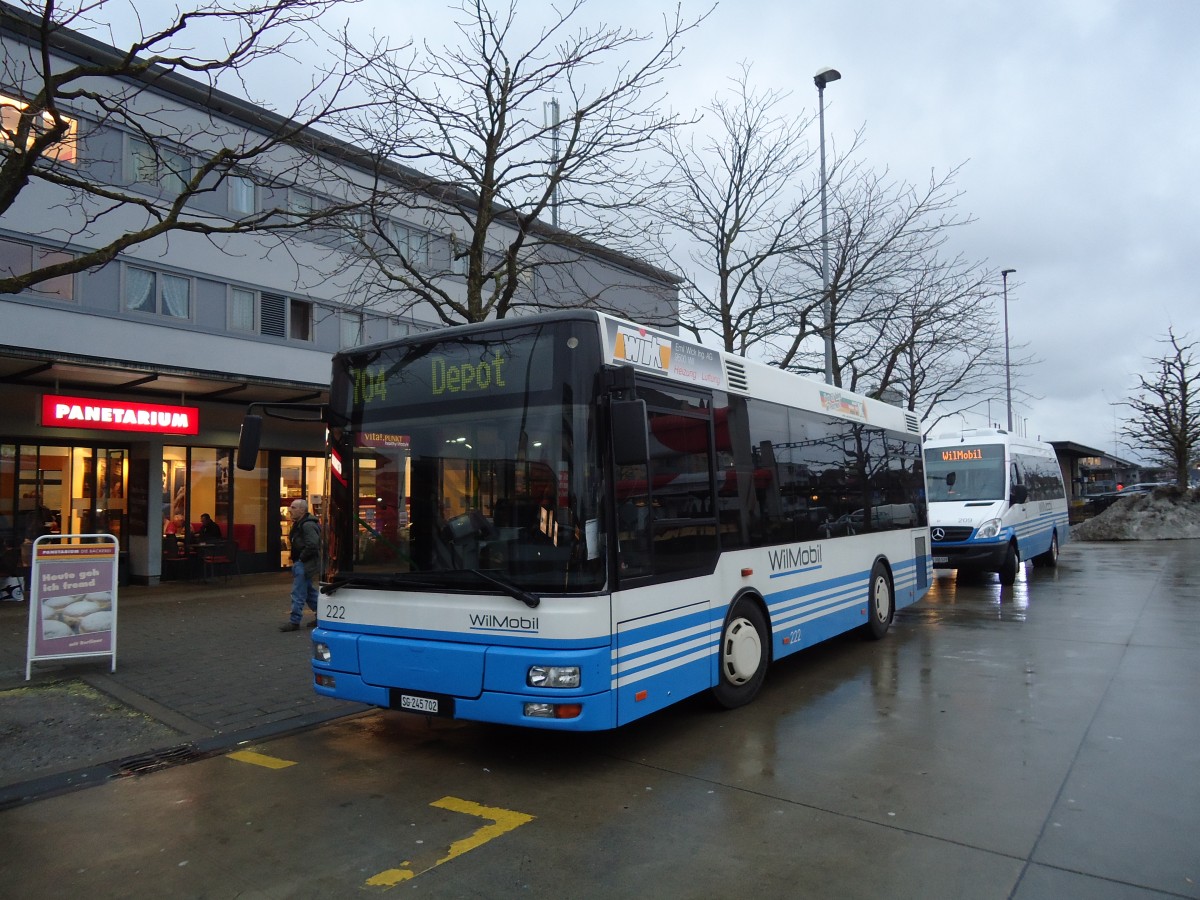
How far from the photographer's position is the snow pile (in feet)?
99.0

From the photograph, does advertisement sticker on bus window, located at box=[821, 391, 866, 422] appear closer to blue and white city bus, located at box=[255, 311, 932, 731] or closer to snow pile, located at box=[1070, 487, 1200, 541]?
blue and white city bus, located at box=[255, 311, 932, 731]

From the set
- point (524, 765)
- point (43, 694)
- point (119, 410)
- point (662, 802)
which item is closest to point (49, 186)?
point (119, 410)

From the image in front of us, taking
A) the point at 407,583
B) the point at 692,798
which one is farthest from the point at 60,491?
the point at 692,798

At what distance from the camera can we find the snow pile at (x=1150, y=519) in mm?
30188

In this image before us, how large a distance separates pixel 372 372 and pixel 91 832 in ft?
10.8

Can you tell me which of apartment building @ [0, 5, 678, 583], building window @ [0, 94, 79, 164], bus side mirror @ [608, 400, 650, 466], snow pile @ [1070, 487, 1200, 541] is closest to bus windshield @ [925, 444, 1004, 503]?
apartment building @ [0, 5, 678, 583]

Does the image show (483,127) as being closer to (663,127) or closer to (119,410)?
(663,127)

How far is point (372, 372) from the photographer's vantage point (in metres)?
6.27

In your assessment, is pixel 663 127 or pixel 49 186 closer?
pixel 663 127

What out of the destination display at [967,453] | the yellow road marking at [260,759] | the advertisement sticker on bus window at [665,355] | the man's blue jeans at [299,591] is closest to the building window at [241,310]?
the man's blue jeans at [299,591]

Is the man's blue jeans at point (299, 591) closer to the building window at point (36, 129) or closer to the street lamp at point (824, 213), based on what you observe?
the building window at point (36, 129)

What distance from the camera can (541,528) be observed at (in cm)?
543

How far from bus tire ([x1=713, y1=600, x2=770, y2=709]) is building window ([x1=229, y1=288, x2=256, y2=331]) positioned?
1414 cm

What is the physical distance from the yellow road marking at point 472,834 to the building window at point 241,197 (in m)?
15.8
